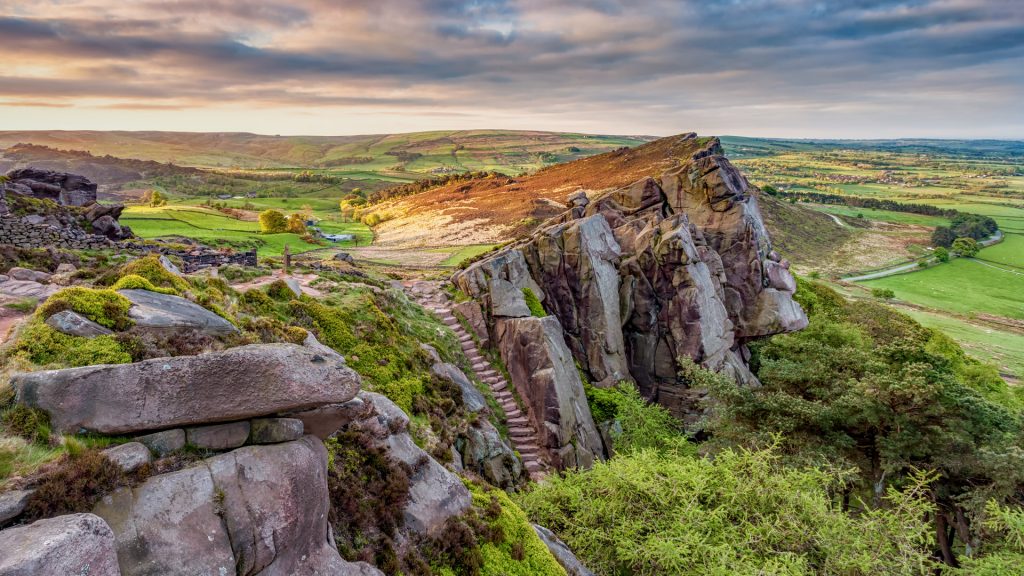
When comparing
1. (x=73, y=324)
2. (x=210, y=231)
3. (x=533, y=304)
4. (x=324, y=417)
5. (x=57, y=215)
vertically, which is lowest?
(x=533, y=304)

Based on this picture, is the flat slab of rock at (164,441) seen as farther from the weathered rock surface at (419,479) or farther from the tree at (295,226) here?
the tree at (295,226)

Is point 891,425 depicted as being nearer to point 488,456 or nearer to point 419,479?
point 488,456

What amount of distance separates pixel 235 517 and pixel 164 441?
5.66ft

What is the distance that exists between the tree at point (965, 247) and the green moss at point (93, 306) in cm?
15017

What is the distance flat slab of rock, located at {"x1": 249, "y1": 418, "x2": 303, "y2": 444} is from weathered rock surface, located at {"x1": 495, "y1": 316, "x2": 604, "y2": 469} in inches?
643

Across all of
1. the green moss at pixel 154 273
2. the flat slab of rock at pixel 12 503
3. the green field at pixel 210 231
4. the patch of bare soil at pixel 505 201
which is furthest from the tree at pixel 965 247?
the flat slab of rock at pixel 12 503

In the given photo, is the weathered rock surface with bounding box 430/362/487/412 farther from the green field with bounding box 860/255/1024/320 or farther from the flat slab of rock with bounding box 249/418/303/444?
the green field with bounding box 860/255/1024/320

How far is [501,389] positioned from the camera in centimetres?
2509

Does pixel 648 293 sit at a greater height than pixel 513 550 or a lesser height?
greater

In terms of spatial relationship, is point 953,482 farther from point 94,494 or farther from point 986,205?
point 986,205

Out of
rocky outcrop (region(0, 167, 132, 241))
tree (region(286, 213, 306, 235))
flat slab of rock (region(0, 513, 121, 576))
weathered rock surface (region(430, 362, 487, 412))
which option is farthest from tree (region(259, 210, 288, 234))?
flat slab of rock (region(0, 513, 121, 576))

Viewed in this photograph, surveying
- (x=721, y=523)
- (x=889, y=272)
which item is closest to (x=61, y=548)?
(x=721, y=523)

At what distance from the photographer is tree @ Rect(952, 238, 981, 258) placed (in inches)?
4252

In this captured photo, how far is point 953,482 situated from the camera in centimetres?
1822
